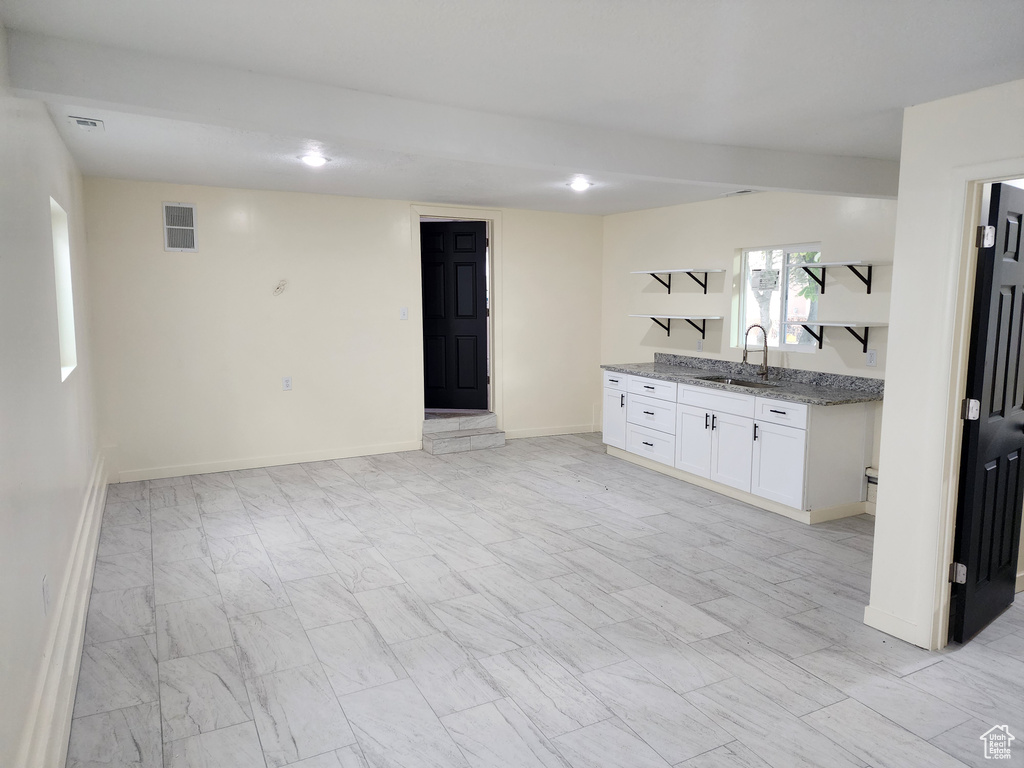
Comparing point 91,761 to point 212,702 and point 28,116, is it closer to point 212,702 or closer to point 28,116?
point 212,702

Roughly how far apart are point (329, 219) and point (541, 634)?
419 cm

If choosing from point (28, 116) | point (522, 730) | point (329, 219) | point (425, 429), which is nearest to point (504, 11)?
point (28, 116)

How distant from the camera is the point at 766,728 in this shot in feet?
7.47

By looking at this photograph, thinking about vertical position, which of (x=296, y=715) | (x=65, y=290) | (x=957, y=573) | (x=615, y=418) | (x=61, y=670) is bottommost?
(x=296, y=715)

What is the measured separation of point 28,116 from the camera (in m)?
2.59

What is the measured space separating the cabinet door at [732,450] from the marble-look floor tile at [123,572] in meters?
3.77

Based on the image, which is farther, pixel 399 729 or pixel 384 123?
pixel 384 123

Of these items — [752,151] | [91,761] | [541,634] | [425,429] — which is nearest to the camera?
[91,761]

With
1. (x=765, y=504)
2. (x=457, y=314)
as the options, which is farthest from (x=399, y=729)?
(x=457, y=314)

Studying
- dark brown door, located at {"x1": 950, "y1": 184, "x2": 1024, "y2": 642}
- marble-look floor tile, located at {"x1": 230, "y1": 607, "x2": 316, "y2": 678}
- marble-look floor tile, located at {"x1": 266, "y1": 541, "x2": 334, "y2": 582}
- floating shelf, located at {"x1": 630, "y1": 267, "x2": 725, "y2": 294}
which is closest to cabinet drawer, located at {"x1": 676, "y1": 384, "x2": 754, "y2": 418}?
floating shelf, located at {"x1": 630, "y1": 267, "x2": 725, "y2": 294}

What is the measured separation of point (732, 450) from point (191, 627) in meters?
3.62

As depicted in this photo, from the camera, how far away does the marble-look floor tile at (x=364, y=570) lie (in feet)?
11.3

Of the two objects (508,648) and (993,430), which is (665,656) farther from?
(993,430)

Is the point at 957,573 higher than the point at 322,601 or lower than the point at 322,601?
higher
